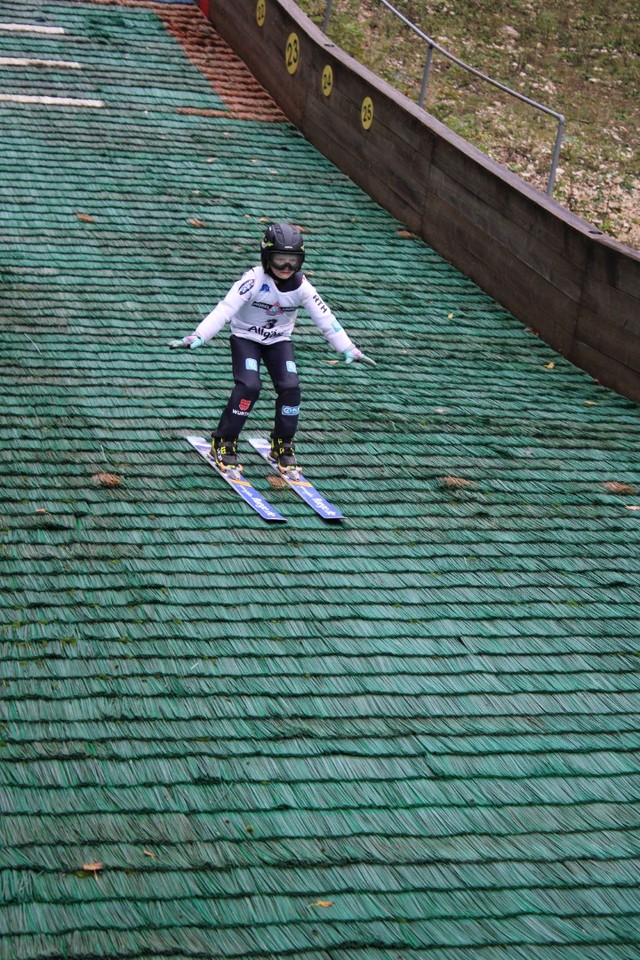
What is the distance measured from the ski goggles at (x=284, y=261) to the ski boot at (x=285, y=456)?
1.17m

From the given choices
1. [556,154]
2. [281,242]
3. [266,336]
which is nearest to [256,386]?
[266,336]

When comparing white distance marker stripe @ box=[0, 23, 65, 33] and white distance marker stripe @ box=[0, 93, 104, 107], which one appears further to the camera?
white distance marker stripe @ box=[0, 23, 65, 33]

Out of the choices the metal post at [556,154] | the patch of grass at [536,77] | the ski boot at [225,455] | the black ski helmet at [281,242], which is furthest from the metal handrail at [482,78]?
the ski boot at [225,455]

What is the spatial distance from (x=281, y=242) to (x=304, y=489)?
1.60 meters

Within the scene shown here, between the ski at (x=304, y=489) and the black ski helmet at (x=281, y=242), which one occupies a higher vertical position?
the black ski helmet at (x=281, y=242)

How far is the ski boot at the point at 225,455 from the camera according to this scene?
837cm

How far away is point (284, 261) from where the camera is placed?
7984mm

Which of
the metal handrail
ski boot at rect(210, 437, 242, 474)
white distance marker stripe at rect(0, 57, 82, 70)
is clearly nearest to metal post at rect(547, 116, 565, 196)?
the metal handrail

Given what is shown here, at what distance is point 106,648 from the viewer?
21.0 ft

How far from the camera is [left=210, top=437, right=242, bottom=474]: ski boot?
8367mm

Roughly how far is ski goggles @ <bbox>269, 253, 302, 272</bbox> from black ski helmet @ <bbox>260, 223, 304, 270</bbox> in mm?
20

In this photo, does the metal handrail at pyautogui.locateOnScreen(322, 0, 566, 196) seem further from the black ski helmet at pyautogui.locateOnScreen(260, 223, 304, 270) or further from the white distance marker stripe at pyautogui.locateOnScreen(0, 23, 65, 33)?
the black ski helmet at pyautogui.locateOnScreen(260, 223, 304, 270)

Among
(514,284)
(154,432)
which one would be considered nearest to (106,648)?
(154,432)

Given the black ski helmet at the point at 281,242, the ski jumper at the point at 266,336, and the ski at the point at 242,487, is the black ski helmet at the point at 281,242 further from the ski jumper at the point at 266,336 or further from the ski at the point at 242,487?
the ski at the point at 242,487
